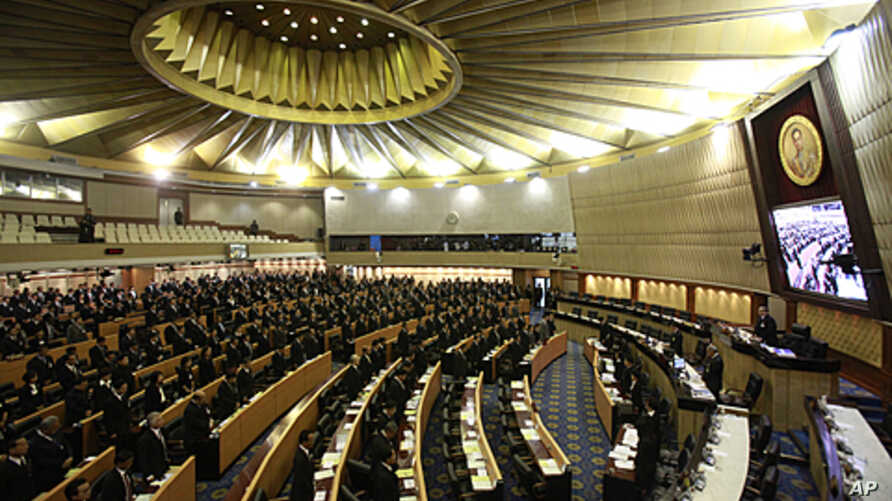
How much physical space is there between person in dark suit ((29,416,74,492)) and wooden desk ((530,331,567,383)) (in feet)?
28.8

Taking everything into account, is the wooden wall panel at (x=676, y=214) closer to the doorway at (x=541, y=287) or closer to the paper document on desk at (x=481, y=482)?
the doorway at (x=541, y=287)

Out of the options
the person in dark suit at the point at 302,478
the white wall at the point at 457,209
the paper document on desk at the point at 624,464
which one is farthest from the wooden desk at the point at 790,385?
the white wall at the point at 457,209

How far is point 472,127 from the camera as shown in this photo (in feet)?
65.4

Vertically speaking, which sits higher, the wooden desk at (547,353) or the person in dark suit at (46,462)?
the person in dark suit at (46,462)

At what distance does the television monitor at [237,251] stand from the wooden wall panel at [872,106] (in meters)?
24.1

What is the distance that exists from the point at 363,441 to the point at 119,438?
3.77 meters

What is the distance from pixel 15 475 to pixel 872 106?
12408 millimetres

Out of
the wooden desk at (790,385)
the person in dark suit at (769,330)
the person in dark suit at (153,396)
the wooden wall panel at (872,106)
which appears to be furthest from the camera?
the person in dark suit at (769,330)

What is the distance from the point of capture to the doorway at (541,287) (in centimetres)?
2300

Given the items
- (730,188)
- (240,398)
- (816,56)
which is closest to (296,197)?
(240,398)

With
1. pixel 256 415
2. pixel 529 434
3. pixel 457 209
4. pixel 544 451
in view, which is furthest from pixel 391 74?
pixel 544 451

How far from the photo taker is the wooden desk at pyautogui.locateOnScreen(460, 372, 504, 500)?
516 centimetres

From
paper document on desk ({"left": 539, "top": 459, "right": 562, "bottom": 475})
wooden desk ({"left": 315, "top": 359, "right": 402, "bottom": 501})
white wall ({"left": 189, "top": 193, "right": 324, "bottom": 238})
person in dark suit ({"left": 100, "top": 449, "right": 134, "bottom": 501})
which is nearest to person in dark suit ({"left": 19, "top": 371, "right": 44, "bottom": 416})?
person in dark suit ({"left": 100, "top": 449, "right": 134, "bottom": 501})

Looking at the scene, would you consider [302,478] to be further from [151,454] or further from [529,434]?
[529,434]
